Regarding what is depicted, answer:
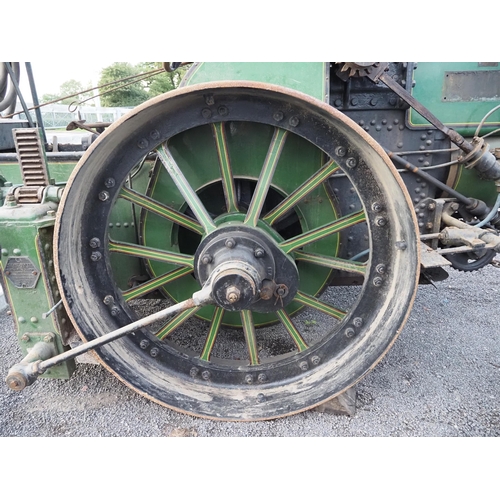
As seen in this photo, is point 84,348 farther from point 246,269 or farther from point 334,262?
point 334,262

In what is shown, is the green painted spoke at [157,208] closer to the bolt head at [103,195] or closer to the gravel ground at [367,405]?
the bolt head at [103,195]

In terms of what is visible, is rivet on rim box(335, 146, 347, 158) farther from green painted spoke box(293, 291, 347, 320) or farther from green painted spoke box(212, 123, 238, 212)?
green painted spoke box(293, 291, 347, 320)

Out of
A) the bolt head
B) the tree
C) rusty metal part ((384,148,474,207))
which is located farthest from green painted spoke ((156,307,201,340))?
the tree

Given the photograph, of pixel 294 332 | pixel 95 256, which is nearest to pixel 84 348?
pixel 95 256

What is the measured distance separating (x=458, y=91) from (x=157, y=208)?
1696 millimetres

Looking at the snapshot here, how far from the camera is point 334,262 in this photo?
1.84 metres

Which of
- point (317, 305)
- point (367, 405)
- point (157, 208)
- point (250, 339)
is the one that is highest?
point (157, 208)

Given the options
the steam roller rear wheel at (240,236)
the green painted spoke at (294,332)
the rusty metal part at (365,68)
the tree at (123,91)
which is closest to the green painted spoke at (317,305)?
the steam roller rear wheel at (240,236)

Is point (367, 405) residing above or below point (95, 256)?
below

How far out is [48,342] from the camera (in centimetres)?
173

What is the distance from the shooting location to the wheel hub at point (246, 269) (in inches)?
61.0

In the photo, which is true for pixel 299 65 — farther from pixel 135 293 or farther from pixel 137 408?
pixel 137 408

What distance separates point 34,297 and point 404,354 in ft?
6.51

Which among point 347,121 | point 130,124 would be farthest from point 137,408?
point 347,121
